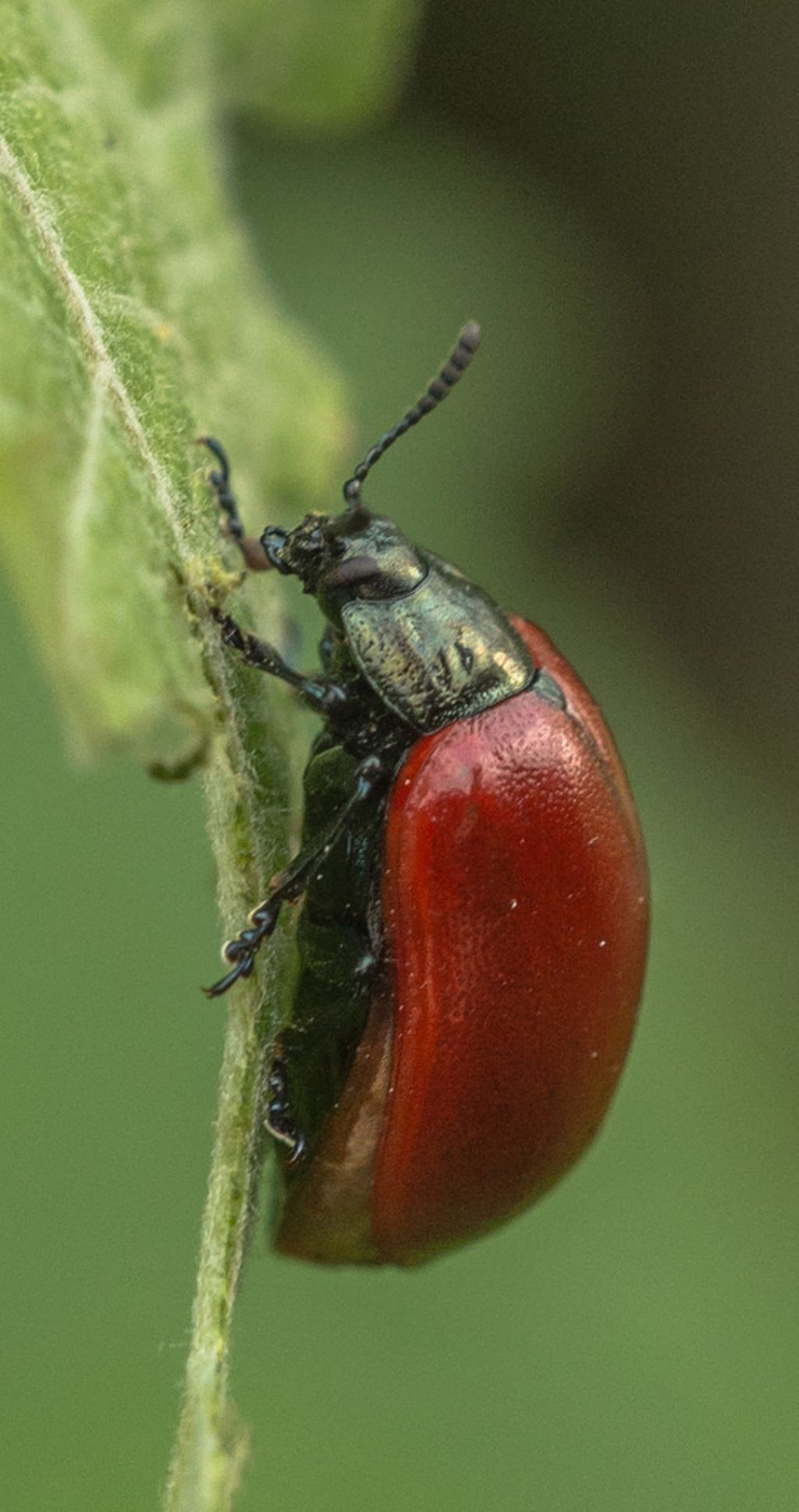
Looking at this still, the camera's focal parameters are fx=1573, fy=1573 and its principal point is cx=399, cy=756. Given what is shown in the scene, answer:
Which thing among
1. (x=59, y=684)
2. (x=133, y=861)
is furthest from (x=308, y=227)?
(x=59, y=684)

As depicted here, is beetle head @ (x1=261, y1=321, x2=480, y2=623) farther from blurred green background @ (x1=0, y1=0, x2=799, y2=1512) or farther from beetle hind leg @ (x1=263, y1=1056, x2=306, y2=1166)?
beetle hind leg @ (x1=263, y1=1056, x2=306, y2=1166)

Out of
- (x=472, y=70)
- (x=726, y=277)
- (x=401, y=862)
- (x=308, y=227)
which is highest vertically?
(x=726, y=277)

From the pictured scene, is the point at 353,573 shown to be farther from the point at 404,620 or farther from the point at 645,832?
the point at 645,832

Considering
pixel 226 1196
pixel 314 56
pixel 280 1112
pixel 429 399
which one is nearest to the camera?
pixel 226 1196

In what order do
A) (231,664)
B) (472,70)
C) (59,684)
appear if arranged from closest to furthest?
(59,684) → (231,664) → (472,70)

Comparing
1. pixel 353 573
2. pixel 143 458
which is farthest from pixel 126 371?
pixel 353 573

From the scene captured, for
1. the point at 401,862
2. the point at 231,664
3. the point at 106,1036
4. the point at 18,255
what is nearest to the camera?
the point at 18,255

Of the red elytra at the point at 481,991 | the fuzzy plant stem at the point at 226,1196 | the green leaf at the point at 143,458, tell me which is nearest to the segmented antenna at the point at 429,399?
the green leaf at the point at 143,458

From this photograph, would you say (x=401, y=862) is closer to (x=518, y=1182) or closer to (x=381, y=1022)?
(x=381, y=1022)
